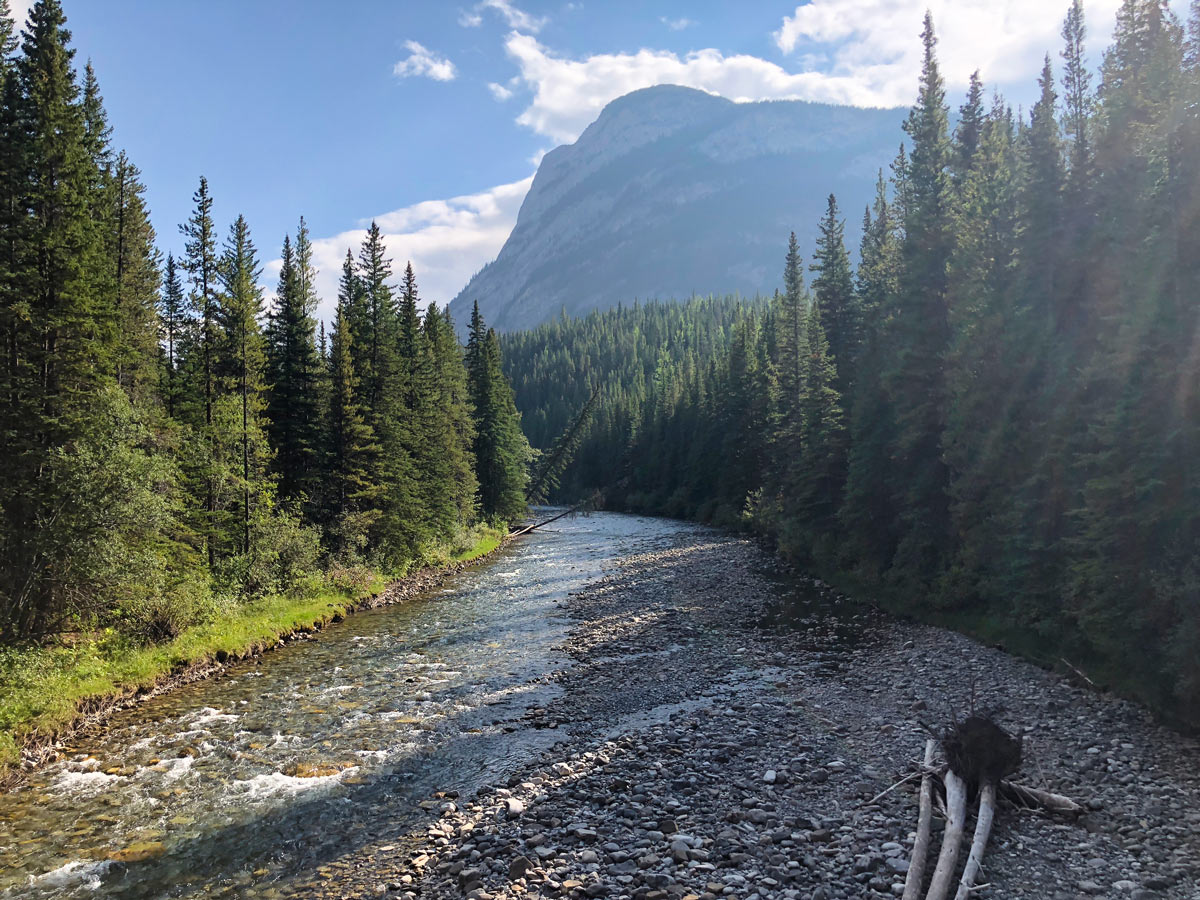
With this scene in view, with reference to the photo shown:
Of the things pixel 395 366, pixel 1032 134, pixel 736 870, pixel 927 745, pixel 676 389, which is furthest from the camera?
pixel 676 389

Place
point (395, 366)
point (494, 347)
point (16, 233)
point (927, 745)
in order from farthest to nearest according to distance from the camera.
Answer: point (494, 347), point (395, 366), point (16, 233), point (927, 745)

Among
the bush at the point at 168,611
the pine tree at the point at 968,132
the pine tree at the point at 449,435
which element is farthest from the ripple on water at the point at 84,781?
the pine tree at the point at 968,132

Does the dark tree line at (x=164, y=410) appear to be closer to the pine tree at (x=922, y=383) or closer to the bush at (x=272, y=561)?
the bush at (x=272, y=561)

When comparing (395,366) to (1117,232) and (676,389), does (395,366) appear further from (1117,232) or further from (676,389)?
(676,389)

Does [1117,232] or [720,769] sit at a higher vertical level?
[1117,232]

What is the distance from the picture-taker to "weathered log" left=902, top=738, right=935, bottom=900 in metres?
8.17

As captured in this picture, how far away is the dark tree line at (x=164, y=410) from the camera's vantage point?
17.9 metres

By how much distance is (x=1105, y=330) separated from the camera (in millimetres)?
18328

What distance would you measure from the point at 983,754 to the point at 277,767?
13.0 metres

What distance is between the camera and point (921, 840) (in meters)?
8.96

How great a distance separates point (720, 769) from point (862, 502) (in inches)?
900

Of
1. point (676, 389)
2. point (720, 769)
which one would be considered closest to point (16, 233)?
point (720, 769)

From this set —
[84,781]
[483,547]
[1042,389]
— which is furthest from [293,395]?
[1042,389]

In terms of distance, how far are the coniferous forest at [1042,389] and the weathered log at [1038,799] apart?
204 inches
